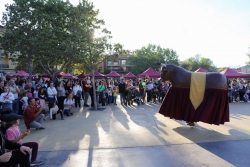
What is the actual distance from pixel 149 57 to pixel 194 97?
47.7 meters

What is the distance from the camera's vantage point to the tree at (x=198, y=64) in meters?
60.0

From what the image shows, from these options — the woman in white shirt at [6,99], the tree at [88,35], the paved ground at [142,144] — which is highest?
the tree at [88,35]

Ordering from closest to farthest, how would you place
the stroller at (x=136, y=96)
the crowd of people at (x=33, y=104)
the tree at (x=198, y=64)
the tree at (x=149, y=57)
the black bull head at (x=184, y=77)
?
the crowd of people at (x=33, y=104), the black bull head at (x=184, y=77), the stroller at (x=136, y=96), the tree at (x=149, y=57), the tree at (x=198, y=64)

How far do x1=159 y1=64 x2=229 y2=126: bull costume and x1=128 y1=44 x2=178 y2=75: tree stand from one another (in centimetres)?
4496

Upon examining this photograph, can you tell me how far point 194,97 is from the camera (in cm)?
690

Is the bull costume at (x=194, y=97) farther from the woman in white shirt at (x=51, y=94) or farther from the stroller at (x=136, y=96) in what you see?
the stroller at (x=136, y=96)

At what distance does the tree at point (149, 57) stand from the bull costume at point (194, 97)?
45.0 metres

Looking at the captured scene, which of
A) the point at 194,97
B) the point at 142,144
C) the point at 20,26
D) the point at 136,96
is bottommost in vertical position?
the point at 142,144

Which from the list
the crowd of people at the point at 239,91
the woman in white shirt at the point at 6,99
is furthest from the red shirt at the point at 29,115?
the crowd of people at the point at 239,91

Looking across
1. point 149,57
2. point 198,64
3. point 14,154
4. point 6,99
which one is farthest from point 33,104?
point 198,64

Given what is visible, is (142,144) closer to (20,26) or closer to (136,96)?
(136,96)

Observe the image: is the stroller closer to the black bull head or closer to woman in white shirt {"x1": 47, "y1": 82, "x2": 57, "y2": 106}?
woman in white shirt {"x1": 47, "y1": 82, "x2": 57, "y2": 106}

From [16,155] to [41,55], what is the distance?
19566 mm

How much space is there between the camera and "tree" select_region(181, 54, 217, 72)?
60.0 metres
